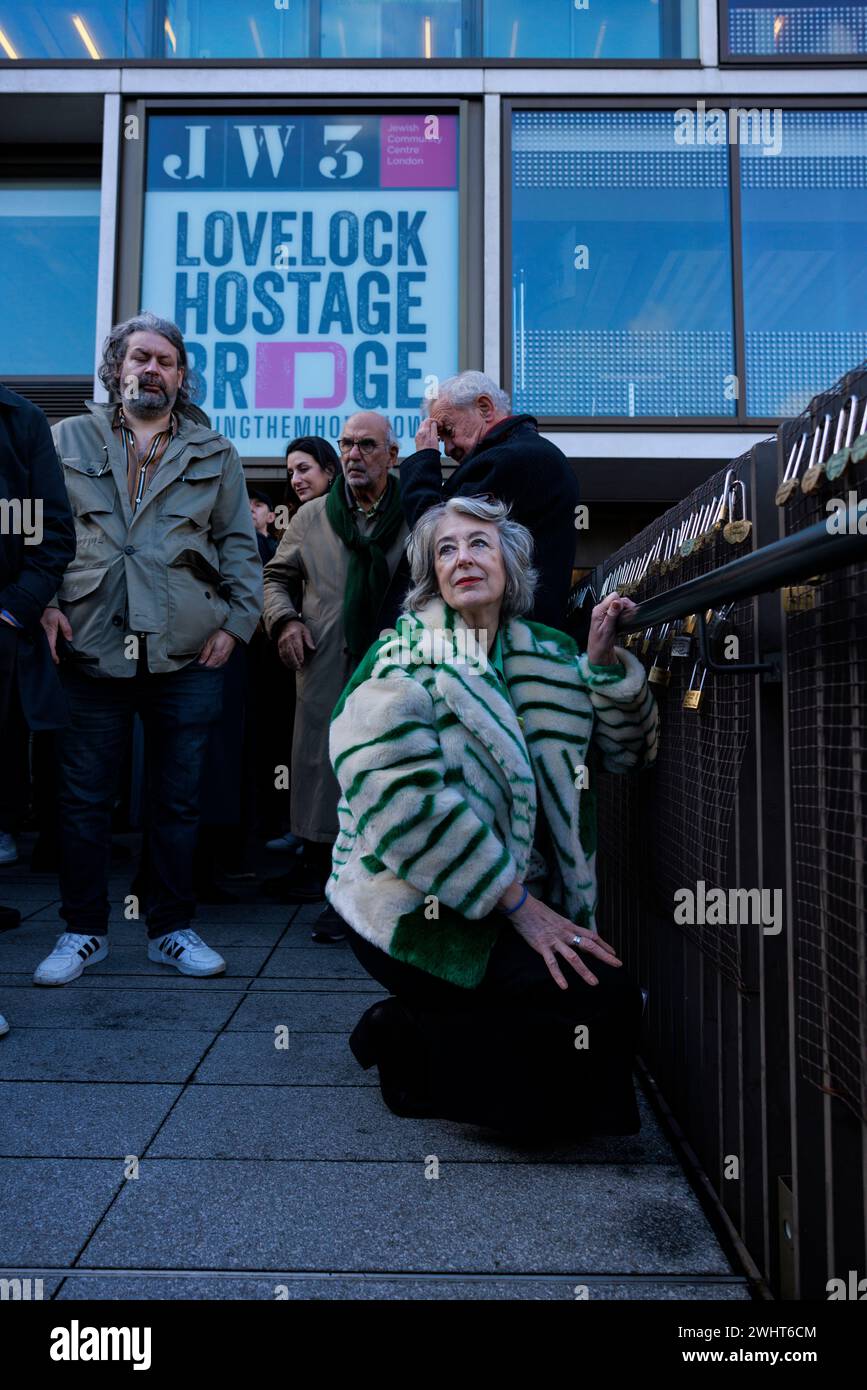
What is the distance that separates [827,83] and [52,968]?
298 inches

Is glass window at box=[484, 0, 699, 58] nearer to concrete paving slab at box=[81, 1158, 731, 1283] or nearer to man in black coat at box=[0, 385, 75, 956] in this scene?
man in black coat at box=[0, 385, 75, 956]

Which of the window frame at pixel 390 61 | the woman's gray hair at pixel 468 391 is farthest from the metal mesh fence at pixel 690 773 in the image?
the window frame at pixel 390 61

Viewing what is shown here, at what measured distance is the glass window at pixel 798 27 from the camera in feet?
22.4

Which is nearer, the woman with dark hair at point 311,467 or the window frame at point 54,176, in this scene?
the woman with dark hair at point 311,467

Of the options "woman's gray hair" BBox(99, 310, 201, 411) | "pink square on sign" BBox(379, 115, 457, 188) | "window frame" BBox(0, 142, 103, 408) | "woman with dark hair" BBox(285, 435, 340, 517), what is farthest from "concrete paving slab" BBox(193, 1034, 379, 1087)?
"pink square on sign" BBox(379, 115, 457, 188)

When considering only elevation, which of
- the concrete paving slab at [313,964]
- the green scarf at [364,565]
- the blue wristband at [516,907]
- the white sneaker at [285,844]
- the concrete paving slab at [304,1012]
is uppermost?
the green scarf at [364,565]

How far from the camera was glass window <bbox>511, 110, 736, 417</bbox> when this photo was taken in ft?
22.4

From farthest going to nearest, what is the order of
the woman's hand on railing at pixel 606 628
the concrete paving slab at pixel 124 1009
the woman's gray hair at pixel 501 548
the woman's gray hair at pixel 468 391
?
the woman's gray hair at pixel 468 391, the concrete paving slab at pixel 124 1009, the woman's gray hair at pixel 501 548, the woman's hand on railing at pixel 606 628

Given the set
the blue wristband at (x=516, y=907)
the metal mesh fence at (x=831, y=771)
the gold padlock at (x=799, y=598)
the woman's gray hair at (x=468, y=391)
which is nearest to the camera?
the metal mesh fence at (x=831, y=771)

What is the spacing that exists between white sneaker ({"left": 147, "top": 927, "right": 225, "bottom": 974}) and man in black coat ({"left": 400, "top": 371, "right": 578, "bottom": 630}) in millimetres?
1600

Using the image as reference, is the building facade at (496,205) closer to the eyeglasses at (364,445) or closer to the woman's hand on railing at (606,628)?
the eyeglasses at (364,445)

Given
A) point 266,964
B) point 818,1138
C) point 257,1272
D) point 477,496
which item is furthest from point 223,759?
point 818,1138

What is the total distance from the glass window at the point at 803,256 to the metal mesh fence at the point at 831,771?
5834 mm

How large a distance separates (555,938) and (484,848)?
0.26m
